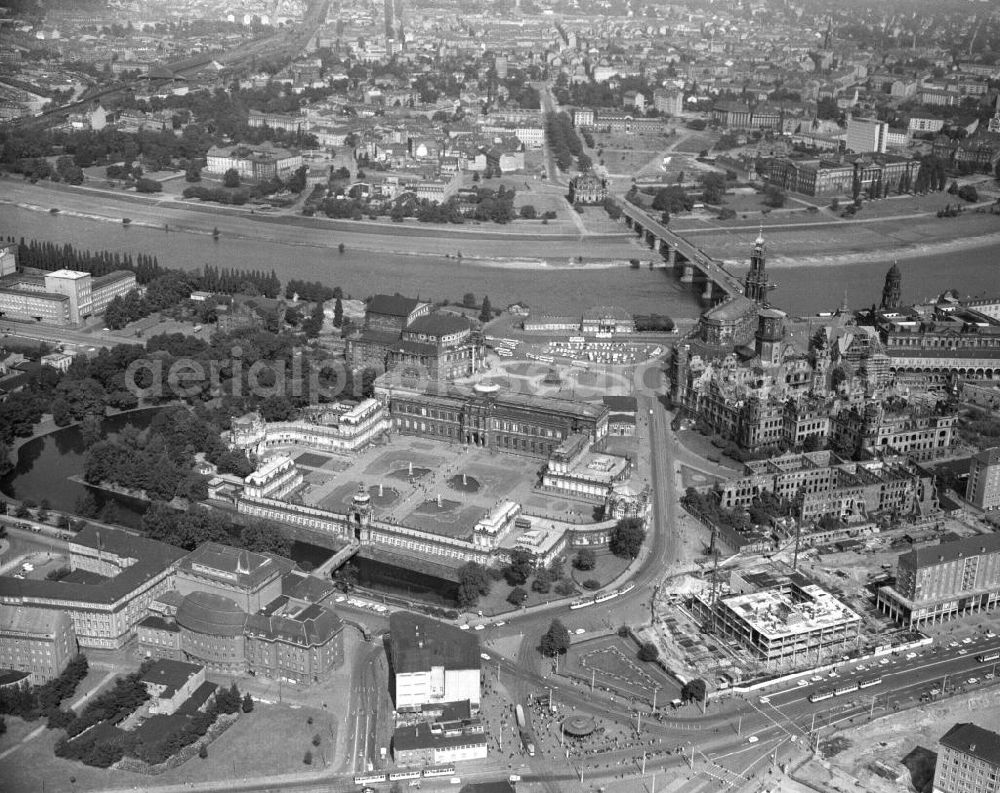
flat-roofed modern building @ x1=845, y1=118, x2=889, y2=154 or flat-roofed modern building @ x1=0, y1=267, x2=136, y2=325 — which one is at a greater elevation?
flat-roofed modern building @ x1=845, y1=118, x2=889, y2=154

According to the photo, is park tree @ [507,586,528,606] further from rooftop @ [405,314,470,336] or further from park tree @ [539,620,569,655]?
rooftop @ [405,314,470,336]

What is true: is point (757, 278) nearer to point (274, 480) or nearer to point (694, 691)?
point (274, 480)

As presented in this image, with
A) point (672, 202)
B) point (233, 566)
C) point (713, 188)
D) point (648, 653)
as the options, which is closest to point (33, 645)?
point (233, 566)

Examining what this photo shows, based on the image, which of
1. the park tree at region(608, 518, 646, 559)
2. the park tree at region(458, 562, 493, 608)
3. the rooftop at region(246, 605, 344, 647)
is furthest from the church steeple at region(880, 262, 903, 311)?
the rooftop at region(246, 605, 344, 647)

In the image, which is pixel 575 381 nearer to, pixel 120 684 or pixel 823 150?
pixel 120 684

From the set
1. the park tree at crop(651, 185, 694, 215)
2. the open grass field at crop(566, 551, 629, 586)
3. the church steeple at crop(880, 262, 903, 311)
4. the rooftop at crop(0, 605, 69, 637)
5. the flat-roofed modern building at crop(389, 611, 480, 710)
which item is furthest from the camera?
the park tree at crop(651, 185, 694, 215)

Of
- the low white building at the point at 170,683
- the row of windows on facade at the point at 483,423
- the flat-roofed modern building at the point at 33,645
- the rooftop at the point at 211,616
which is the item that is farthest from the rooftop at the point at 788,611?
the flat-roofed modern building at the point at 33,645

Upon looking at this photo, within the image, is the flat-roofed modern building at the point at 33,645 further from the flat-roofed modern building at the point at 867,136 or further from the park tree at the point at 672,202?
the flat-roofed modern building at the point at 867,136
